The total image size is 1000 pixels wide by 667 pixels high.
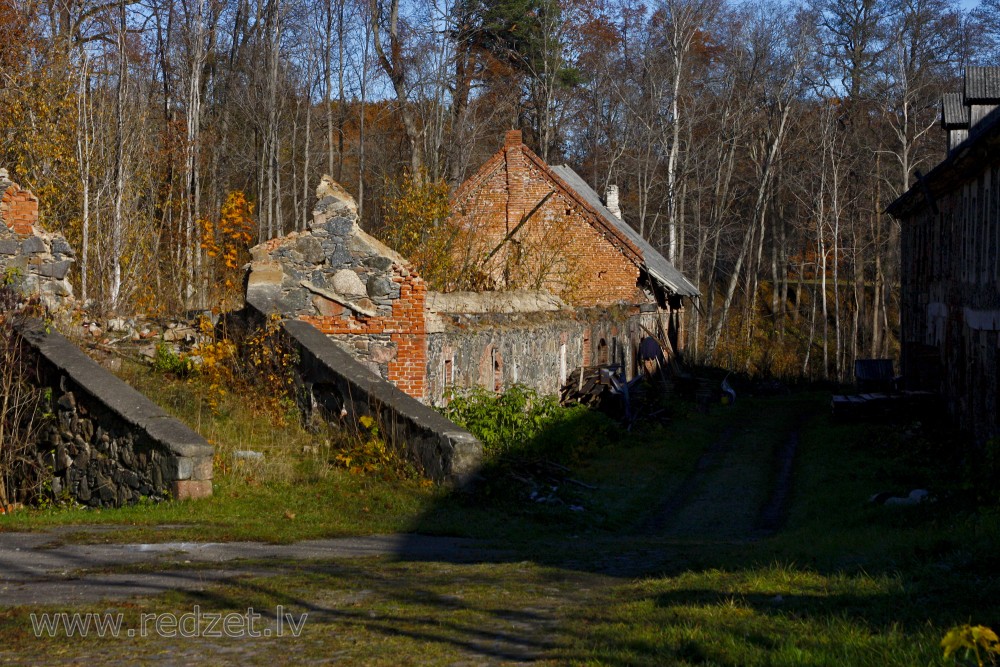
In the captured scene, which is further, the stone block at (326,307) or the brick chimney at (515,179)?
the brick chimney at (515,179)

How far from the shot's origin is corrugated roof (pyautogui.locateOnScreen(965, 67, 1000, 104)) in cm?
1919

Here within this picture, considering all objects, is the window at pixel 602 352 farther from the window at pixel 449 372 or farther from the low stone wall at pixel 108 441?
the low stone wall at pixel 108 441

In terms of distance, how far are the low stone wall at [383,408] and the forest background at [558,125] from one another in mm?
9539

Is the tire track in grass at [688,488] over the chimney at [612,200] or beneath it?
beneath

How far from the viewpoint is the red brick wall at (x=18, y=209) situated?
1483 cm

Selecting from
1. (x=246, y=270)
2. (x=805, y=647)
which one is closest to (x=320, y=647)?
(x=805, y=647)

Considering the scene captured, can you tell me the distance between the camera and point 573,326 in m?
22.5

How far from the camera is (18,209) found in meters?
14.9

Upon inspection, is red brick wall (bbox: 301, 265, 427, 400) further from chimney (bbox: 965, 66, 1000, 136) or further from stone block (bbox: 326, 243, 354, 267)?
chimney (bbox: 965, 66, 1000, 136)

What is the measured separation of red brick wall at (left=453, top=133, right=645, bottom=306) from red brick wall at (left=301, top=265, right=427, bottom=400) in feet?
40.2

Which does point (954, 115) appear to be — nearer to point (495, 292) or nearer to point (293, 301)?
point (495, 292)

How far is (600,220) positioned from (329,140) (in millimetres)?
11236

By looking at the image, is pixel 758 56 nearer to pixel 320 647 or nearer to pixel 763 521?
pixel 763 521
